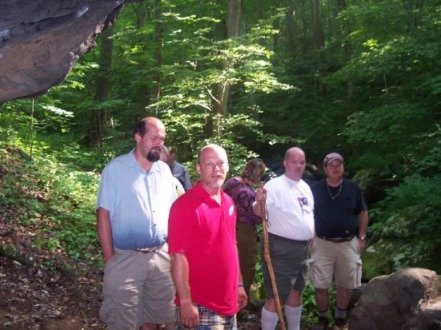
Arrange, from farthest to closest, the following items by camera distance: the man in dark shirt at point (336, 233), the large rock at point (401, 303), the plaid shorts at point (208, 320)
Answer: the man in dark shirt at point (336, 233) < the large rock at point (401, 303) < the plaid shorts at point (208, 320)

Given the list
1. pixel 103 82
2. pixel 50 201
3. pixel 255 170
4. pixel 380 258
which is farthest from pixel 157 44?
pixel 255 170

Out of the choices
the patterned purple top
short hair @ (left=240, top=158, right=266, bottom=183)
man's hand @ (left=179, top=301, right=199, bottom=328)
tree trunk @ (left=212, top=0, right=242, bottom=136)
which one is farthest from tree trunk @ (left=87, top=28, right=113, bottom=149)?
man's hand @ (left=179, top=301, right=199, bottom=328)

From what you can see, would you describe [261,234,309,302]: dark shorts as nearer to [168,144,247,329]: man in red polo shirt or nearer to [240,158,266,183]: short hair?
[240,158,266,183]: short hair

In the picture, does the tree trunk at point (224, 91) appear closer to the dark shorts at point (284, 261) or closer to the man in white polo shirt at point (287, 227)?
the man in white polo shirt at point (287, 227)

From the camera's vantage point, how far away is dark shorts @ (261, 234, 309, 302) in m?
5.09

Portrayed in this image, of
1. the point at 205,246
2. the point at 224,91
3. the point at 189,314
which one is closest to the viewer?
the point at 189,314

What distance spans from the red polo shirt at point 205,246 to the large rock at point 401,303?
2221mm

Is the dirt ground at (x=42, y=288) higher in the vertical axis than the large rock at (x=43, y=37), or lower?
lower

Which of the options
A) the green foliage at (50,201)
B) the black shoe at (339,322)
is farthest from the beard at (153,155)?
the green foliage at (50,201)

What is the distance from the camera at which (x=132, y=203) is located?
13.1 feet

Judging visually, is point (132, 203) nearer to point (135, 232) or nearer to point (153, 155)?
point (135, 232)

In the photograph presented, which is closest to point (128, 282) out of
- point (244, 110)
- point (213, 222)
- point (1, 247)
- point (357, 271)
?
point (213, 222)

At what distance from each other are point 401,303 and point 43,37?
431cm

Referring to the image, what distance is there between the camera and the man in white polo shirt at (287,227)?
5.07 m
